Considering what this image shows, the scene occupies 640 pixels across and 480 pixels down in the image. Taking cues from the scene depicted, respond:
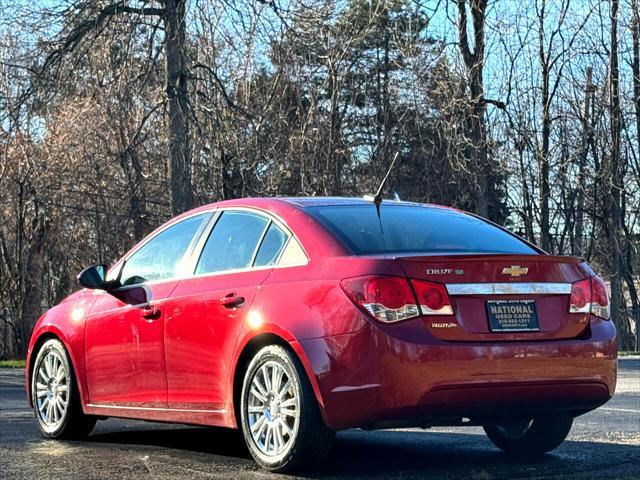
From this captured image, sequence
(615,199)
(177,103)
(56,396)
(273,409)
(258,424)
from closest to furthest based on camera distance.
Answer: (273,409) → (258,424) → (56,396) → (177,103) → (615,199)

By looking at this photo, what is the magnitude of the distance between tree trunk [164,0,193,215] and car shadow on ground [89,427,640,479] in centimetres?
1393

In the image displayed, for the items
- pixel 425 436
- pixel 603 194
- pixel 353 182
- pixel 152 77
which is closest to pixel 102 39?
pixel 152 77

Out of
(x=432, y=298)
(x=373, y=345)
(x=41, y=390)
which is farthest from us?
(x=41, y=390)

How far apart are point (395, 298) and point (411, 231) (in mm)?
980

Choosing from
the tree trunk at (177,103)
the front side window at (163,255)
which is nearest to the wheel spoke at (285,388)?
the front side window at (163,255)

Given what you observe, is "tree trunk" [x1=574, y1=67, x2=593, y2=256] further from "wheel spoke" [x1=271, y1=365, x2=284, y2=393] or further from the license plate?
"wheel spoke" [x1=271, y1=365, x2=284, y2=393]

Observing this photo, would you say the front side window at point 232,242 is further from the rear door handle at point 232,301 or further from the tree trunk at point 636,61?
the tree trunk at point 636,61

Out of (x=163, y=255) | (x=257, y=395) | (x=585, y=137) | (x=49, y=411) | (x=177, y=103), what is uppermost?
(x=177, y=103)

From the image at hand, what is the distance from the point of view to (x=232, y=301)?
6711 mm

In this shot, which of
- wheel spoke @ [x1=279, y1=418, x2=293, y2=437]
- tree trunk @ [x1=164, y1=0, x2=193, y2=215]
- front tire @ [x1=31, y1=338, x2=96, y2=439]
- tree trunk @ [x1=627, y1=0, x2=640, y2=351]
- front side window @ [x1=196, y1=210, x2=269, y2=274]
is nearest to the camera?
wheel spoke @ [x1=279, y1=418, x2=293, y2=437]

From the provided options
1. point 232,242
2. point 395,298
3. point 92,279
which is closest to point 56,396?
point 92,279

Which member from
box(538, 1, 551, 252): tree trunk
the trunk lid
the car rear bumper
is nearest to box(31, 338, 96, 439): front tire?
the car rear bumper

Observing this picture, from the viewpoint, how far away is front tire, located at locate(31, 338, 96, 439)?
8.26m

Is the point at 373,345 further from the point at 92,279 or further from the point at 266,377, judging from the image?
the point at 92,279
